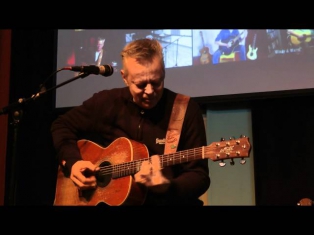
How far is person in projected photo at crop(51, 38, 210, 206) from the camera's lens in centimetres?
212

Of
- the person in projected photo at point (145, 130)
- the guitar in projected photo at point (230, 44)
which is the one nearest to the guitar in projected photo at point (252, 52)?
the guitar in projected photo at point (230, 44)

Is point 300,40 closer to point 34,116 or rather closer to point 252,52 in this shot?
point 252,52

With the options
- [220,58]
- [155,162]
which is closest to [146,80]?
[155,162]

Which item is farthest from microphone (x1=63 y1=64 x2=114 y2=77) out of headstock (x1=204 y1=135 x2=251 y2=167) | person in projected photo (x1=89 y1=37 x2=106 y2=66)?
person in projected photo (x1=89 y1=37 x2=106 y2=66)

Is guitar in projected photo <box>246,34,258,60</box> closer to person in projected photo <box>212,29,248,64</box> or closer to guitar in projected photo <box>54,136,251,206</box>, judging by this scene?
person in projected photo <box>212,29,248,64</box>

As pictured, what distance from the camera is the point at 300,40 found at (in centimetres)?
310

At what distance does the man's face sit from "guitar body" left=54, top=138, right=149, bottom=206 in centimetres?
26

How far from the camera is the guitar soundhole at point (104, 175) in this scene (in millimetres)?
2320

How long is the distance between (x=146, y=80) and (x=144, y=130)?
283 mm

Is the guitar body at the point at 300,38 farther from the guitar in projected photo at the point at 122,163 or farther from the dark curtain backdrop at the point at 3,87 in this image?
the dark curtain backdrop at the point at 3,87

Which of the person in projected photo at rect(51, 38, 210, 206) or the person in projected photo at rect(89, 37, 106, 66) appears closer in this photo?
the person in projected photo at rect(51, 38, 210, 206)

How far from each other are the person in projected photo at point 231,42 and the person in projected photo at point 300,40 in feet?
1.12

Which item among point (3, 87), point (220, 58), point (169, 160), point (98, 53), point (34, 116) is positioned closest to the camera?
point (169, 160)

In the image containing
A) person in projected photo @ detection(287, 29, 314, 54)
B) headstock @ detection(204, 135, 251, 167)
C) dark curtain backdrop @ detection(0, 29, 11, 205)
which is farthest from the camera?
dark curtain backdrop @ detection(0, 29, 11, 205)
